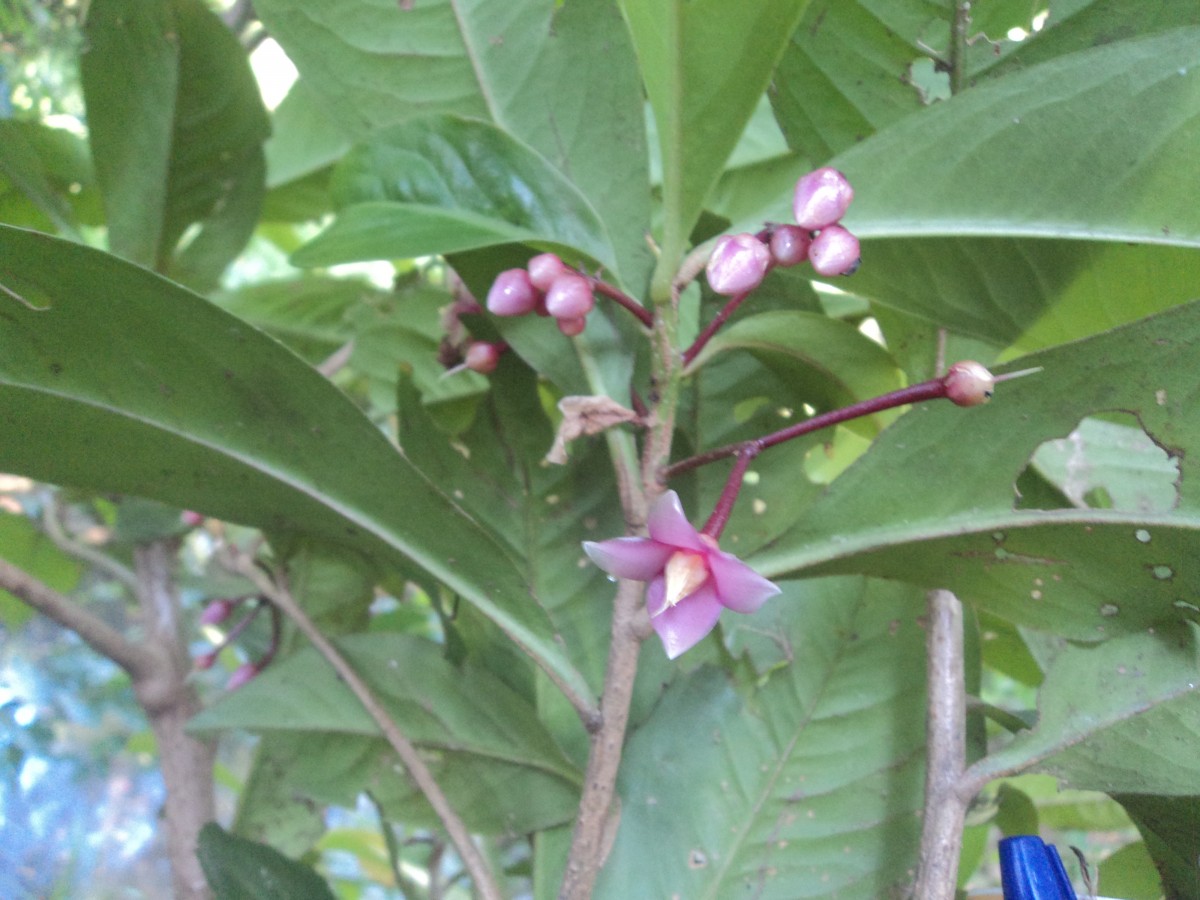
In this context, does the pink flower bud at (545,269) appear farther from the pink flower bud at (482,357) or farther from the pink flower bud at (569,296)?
Result: the pink flower bud at (482,357)

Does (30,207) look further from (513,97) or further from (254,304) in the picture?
(513,97)

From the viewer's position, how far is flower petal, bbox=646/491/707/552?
390 mm

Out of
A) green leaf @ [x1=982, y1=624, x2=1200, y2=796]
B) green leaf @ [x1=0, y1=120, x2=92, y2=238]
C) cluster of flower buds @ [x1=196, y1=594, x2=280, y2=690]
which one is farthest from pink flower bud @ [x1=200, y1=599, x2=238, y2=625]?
green leaf @ [x1=982, y1=624, x2=1200, y2=796]

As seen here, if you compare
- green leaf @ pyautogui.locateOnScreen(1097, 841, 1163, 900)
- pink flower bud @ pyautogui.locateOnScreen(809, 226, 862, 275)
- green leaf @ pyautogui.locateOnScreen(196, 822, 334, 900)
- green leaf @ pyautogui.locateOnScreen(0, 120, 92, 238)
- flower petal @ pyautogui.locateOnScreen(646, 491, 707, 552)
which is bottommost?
green leaf @ pyautogui.locateOnScreen(1097, 841, 1163, 900)

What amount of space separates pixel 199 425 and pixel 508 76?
30 cm

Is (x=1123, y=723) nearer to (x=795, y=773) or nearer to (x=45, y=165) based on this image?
(x=795, y=773)

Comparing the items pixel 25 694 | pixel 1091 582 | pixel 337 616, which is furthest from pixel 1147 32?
pixel 25 694

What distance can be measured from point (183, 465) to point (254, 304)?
2.06 feet

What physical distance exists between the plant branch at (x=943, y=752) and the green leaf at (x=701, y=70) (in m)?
0.30

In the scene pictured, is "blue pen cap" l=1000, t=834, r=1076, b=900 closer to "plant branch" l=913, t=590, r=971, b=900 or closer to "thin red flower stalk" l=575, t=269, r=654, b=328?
"plant branch" l=913, t=590, r=971, b=900

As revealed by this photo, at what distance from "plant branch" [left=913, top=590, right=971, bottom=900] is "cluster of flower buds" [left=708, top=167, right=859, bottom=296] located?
0.78 feet

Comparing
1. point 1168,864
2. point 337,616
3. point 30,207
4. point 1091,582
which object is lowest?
point 1168,864

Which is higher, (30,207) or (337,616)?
(30,207)

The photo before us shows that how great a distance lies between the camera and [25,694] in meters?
0.83
